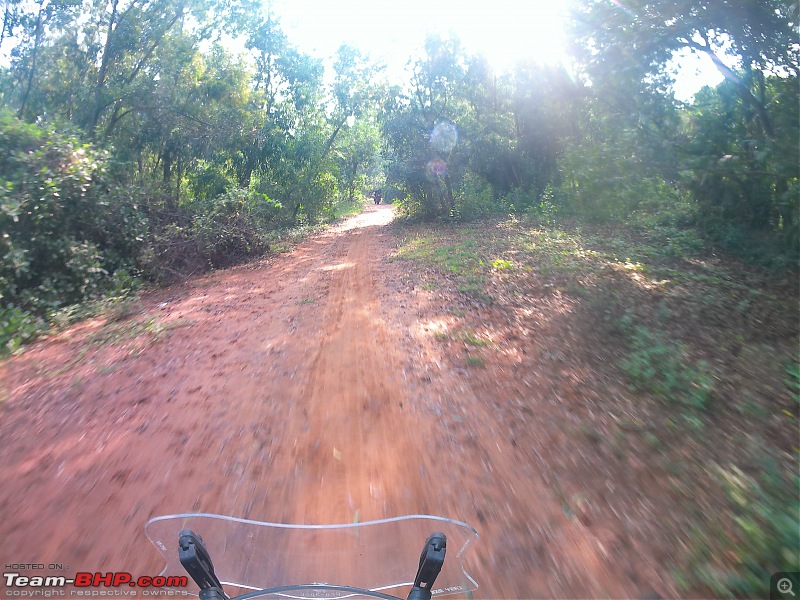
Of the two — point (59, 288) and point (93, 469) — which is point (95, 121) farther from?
point (93, 469)

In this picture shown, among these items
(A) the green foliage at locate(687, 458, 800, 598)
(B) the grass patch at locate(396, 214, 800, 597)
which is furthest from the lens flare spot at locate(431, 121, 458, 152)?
(A) the green foliage at locate(687, 458, 800, 598)

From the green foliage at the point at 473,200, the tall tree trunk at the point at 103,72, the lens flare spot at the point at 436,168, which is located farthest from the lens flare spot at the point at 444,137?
the tall tree trunk at the point at 103,72

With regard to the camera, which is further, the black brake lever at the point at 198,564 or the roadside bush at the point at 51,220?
the roadside bush at the point at 51,220

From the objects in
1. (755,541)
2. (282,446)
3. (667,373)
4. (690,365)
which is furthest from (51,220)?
(755,541)

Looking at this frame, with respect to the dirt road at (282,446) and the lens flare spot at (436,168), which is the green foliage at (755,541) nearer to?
the dirt road at (282,446)

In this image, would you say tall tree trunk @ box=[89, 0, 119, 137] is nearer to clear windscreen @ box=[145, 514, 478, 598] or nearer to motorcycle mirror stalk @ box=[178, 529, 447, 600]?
clear windscreen @ box=[145, 514, 478, 598]

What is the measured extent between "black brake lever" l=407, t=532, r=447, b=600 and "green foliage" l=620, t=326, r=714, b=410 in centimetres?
343

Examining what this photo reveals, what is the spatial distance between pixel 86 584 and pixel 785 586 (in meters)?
3.54

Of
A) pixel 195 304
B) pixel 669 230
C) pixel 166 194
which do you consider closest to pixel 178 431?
pixel 195 304

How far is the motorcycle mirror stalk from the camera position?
1.83 m

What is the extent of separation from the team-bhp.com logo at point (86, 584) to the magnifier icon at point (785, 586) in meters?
2.92

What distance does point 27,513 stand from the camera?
3.23m

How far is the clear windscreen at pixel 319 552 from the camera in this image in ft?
7.52

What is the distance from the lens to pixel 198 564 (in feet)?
6.07
